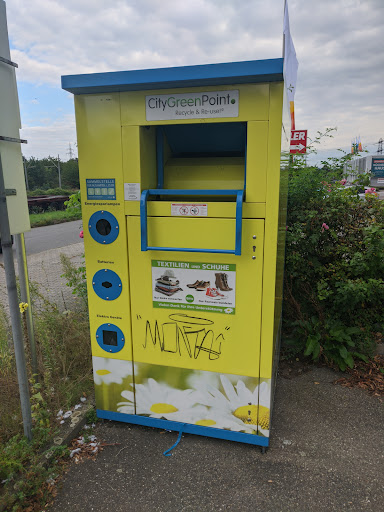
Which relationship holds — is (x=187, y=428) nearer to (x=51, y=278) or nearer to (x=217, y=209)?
(x=217, y=209)

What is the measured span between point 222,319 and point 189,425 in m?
0.80

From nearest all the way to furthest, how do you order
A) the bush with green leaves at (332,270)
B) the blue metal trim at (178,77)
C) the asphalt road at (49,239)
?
the blue metal trim at (178,77)
the bush with green leaves at (332,270)
the asphalt road at (49,239)

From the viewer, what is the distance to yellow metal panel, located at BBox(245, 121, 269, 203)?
2033 mm

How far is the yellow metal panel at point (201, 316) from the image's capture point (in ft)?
7.16

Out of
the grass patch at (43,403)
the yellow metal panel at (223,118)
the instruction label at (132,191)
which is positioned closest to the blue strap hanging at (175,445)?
the grass patch at (43,403)

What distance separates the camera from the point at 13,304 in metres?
2.12

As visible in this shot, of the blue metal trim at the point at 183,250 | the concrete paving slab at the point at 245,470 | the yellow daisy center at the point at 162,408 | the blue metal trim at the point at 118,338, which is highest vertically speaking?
the blue metal trim at the point at 183,250

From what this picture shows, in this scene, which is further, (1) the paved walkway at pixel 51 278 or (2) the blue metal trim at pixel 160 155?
(1) the paved walkway at pixel 51 278

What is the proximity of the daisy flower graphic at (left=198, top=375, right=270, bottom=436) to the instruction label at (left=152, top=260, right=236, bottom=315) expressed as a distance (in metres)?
0.49

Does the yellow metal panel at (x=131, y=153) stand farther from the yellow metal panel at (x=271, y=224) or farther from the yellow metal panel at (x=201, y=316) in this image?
the yellow metal panel at (x=271, y=224)

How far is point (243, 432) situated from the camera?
7.85 feet

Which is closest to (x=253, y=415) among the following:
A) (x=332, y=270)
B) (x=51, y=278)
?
(x=332, y=270)

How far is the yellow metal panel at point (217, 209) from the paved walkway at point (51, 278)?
5.52 feet

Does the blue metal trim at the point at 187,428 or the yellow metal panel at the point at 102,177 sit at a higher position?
the yellow metal panel at the point at 102,177
